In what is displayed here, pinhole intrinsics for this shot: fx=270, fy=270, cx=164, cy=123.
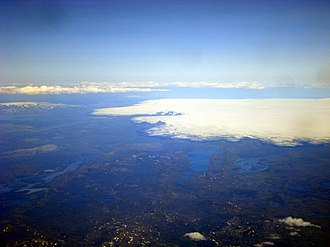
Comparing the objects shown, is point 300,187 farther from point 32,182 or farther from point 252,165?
point 32,182

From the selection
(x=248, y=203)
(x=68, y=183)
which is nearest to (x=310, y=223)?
(x=248, y=203)

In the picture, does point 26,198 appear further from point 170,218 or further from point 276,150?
point 276,150

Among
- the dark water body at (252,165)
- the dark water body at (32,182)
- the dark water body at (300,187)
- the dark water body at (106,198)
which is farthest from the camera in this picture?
the dark water body at (252,165)

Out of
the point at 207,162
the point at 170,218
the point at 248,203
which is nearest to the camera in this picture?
the point at 170,218

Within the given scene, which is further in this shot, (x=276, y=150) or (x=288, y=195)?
(x=276, y=150)

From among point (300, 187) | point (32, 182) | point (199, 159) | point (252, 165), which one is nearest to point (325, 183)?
point (300, 187)

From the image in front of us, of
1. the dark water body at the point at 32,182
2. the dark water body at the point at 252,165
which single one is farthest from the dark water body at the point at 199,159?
the dark water body at the point at 32,182

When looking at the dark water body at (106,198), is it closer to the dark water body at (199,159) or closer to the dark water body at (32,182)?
the dark water body at (32,182)

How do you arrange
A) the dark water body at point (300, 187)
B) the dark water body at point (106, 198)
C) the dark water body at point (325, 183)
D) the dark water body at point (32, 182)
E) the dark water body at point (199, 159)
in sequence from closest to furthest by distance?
1. the dark water body at point (106, 198)
2. the dark water body at point (300, 187)
3. the dark water body at point (325, 183)
4. the dark water body at point (32, 182)
5. the dark water body at point (199, 159)

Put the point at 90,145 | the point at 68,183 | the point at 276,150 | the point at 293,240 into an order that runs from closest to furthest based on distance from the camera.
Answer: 1. the point at 293,240
2. the point at 68,183
3. the point at 276,150
4. the point at 90,145

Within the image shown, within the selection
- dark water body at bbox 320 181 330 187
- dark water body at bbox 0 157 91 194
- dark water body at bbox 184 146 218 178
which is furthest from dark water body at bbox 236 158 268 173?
dark water body at bbox 0 157 91 194

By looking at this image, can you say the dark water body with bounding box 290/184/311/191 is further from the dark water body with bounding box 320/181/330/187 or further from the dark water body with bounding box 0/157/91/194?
the dark water body with bounding box 0/157/91/194
